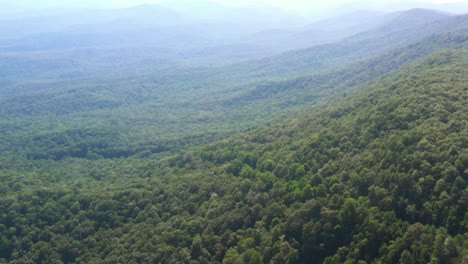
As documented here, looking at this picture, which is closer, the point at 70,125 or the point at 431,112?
the point at 431,112

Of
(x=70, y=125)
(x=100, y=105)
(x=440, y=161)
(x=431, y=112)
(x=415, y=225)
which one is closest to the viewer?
(x=415, y=225)

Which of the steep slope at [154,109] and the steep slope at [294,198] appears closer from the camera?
the steep slope at [294,198]

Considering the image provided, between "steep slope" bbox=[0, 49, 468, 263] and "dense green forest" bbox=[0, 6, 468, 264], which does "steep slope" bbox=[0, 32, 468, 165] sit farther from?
"steep slope" bbox=[0, 49, 468, 263]

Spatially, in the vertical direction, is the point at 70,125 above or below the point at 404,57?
below

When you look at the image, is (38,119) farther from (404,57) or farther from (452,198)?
(452,198)

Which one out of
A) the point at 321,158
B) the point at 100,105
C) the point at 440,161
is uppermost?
the point at 440,161

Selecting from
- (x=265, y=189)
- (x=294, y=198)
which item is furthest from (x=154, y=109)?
(x=294, y=198)

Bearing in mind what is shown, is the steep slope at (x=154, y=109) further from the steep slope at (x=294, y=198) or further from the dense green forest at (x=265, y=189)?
the steep slope at (x=294, y=198)

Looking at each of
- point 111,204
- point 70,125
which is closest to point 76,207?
point 111,204

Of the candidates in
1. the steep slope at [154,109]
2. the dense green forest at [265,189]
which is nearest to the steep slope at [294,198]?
the dense green forest at [265,189]

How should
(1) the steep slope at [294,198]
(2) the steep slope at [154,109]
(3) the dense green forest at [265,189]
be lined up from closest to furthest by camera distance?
1. (1) the steep slope at [294,198]
2. (3) the dense green forest at [265,189]
3. (2) the steep slope at [154,109]
